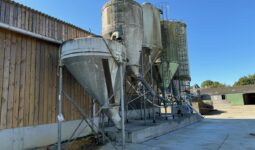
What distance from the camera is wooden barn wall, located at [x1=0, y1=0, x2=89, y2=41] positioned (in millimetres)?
5945

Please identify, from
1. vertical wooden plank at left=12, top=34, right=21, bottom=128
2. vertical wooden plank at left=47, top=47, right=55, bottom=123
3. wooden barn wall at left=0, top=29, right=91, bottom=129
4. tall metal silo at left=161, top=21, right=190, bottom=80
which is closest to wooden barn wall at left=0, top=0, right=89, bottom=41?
wooden barn wall at left=0, top=29, right=91, bottom=129

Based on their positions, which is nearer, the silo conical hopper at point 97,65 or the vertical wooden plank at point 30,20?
the silo conical hopper at point 97,65

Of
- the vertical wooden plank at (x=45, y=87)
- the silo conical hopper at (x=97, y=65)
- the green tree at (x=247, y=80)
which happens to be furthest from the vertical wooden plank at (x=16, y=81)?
the green tree at (x=247, y=80)

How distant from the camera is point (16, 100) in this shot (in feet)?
19.6

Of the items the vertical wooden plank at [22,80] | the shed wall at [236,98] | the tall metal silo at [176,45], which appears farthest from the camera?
the shed wall at [236,98]

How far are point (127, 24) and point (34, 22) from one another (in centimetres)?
325

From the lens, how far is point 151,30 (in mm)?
10578

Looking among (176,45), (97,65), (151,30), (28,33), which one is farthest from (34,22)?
(176,45)

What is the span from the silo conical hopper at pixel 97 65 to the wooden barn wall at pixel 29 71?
884 mm

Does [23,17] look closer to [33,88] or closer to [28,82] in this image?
[28,82]

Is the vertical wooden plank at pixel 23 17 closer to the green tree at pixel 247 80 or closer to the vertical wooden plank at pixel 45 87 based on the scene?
the vertical wooden plank at pixel 45 87

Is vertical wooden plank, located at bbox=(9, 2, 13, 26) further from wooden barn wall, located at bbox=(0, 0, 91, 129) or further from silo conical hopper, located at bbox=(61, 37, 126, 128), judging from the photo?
silo conical hopper, located at bbox=(61, 37, 126, 128)

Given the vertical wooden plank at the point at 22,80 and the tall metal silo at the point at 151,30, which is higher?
the tall metal silo at the point at 151,30

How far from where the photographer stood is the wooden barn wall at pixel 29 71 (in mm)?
5816
